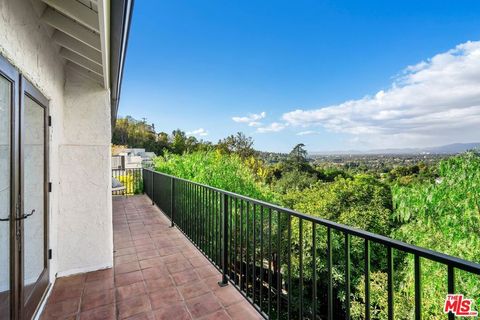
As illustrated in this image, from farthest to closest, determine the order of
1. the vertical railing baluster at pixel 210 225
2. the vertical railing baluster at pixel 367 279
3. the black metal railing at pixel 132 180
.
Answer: the black metal railing at pixel 132 180, the vertical railing baluster at pixel 210 225, the vertical railing baluster at pixel 367 279

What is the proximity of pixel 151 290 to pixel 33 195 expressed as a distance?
139 cm

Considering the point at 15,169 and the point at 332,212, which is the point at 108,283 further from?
the point at 332,212

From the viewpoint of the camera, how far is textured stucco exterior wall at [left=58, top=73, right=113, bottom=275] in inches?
112

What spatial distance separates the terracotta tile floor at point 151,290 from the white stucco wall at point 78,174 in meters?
0.27

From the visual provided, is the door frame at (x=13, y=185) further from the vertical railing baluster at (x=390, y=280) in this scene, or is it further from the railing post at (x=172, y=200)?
the railing post at (x=172, y=200)

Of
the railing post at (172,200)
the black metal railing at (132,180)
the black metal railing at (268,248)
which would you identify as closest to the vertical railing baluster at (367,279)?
the black metal railing at (268,248)

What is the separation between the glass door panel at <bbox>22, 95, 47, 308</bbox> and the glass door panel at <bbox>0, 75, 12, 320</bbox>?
0.81ft

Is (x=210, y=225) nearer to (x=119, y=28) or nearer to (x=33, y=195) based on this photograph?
(x=33, y=195)

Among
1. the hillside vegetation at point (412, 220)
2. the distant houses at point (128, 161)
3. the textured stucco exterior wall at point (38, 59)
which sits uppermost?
the textured stucco exterior wall at point (38, 59)

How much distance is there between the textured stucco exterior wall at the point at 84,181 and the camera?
2840mm

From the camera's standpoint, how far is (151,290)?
248 cm

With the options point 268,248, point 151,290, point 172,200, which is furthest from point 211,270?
point 172,200

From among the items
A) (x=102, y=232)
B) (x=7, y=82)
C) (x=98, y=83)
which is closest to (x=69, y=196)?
(x=102, y=232)

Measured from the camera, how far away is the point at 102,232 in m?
2.99
